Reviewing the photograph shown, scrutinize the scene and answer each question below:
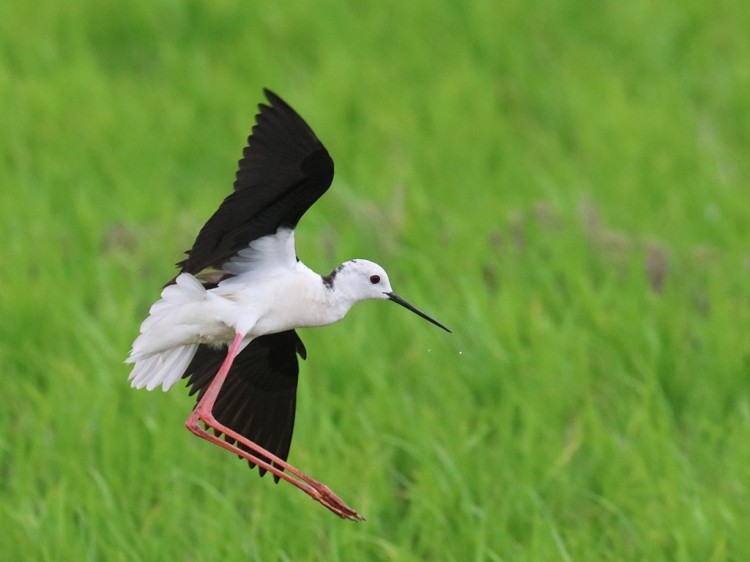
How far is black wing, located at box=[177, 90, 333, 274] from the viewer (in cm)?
291

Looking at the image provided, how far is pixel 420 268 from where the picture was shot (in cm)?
611

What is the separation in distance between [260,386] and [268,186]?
2.27ft

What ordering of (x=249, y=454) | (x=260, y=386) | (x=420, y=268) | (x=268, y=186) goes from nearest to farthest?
(x=268, y=186), (x=249, y=454), (x=260, y=386), (x=420, y=268)

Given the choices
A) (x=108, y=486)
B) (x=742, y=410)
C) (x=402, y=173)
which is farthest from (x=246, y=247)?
(x=402, y=173)

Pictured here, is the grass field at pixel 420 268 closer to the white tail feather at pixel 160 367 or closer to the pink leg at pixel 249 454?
the white tail feather at pixel 160 367

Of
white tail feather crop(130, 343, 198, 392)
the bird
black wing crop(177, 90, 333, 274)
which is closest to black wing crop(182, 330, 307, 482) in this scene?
white tail feather crop(130, 343, 198, 392)

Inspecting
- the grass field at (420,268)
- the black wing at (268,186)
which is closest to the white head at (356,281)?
the black wing at (268,186)

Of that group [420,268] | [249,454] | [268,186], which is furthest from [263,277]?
[420,268]

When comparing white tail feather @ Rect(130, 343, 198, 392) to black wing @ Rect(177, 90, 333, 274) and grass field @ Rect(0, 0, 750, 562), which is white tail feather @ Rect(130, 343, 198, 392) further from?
grass field @ Rect(0, 0, 750, 562)

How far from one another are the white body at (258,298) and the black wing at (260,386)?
248 mm

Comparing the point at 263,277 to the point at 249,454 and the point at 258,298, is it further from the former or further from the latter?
the point at 249,454

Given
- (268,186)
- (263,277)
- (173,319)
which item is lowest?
(173,319)

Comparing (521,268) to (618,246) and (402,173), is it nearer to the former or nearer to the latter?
(618,246)

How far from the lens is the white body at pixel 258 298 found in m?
2.96
